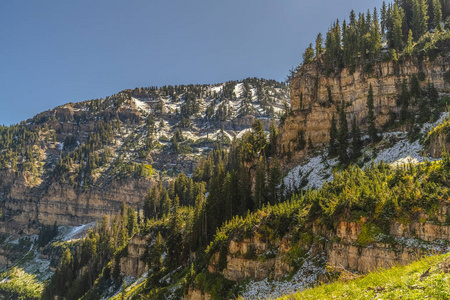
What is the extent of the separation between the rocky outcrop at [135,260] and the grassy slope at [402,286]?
75055 mm

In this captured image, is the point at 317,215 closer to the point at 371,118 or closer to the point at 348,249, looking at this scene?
the point at 348,249

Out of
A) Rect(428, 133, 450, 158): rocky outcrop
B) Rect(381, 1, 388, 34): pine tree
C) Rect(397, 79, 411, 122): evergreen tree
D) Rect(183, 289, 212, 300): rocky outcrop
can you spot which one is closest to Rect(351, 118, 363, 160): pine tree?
Rect(397, 79, 411, 122): evergreen tree

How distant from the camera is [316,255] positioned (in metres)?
32.3

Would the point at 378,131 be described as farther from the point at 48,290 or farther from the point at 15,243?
the point at 15,243

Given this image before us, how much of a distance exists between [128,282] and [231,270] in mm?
50433

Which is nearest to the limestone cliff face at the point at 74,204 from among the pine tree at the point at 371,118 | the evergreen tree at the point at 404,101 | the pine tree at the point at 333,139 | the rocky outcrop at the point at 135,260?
the rocky outcrop at the point at 135,260

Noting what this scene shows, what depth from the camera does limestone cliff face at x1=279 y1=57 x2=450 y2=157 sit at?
2633 inches

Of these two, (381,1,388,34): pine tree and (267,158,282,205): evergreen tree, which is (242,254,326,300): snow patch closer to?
(267,158,282,205): evergreen tree

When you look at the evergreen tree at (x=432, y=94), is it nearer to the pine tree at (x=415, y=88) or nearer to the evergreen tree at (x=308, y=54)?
the pine tree at (x=415, y=88)

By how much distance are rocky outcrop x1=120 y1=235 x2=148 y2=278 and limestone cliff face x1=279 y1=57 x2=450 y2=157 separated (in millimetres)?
48854

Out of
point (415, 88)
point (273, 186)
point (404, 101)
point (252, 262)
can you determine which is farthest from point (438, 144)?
point (252, 262)

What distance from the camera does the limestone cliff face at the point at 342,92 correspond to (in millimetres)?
66875

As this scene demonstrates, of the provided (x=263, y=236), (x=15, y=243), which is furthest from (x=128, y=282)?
(x=15, y=243)

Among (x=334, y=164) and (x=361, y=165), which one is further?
(x=334, y=164)
